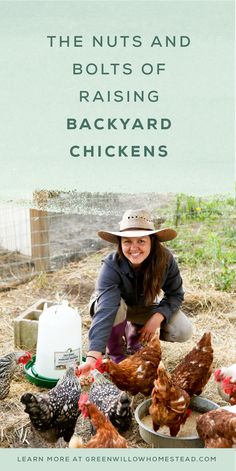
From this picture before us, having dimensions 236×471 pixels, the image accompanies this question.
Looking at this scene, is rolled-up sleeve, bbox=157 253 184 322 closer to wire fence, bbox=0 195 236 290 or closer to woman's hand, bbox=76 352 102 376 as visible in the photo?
woman's hand, bbox=76 352 102 376

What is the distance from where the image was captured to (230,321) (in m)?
4.41

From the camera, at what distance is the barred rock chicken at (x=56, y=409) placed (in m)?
2.70

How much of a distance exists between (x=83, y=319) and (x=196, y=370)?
1.44 m

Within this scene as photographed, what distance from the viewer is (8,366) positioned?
334cm

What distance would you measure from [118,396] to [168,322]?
3.49 feet

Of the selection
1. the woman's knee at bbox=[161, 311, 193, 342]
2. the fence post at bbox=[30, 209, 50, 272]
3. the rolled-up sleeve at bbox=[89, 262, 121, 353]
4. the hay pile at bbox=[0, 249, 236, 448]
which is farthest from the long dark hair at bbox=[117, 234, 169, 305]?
the fence post at bbox=[30, 209, 50, 272]

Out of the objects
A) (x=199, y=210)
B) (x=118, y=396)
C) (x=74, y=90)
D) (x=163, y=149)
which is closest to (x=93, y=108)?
(x=74, y=90)

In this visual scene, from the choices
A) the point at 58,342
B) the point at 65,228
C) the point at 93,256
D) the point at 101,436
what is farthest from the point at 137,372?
the point at 65,228

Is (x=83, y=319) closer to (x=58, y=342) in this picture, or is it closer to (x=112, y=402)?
(x=58, y=342)

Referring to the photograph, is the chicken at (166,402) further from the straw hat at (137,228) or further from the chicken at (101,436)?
the straw hat at (137,228)

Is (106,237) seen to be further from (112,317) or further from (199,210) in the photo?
(199,210)

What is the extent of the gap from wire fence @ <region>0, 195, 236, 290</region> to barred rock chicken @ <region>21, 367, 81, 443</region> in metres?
2.29

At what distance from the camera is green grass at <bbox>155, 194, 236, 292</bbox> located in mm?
4973

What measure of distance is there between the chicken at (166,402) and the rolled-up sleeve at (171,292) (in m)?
0.94
